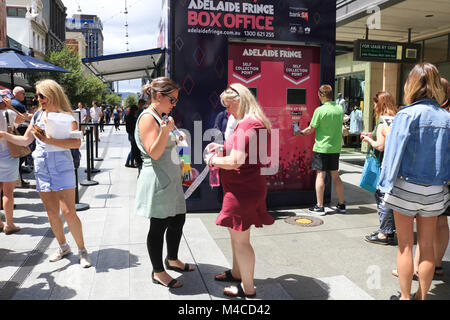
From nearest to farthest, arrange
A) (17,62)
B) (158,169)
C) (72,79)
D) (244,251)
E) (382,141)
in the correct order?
(244,251) → (158,169) → (382,141) → (17,62) → (72,79)

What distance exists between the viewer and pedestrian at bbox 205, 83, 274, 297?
9.35 ft

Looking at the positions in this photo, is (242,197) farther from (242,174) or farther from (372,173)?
(372,173)

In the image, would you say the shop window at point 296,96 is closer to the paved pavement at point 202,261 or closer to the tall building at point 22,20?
the paved pavement at point 202,261

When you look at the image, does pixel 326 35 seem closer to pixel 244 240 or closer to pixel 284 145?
pixel 284 145

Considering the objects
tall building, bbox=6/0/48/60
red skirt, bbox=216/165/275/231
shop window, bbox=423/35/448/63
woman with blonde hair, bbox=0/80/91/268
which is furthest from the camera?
tall building, bbox=6/0/48/60

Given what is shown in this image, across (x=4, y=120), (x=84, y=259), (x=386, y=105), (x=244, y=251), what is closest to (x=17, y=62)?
(x=4, y=120)

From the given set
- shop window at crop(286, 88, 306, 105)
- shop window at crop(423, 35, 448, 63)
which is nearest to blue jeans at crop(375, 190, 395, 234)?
shop window at crop(286, 88, 306, 105)

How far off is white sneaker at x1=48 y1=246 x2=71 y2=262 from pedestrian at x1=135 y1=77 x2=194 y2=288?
1.26 meters

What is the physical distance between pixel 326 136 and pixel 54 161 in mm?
3843

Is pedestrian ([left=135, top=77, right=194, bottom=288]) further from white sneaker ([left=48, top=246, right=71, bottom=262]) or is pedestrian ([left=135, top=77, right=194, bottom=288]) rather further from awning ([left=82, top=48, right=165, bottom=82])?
awning ([left=82, top=48, right=165, bottom=82])

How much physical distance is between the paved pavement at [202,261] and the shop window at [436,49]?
751cm

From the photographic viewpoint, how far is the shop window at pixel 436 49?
36.6 ft

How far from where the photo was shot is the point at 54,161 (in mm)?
3773
